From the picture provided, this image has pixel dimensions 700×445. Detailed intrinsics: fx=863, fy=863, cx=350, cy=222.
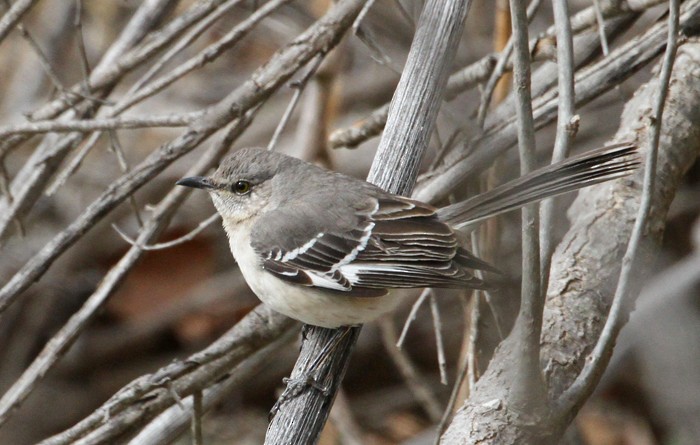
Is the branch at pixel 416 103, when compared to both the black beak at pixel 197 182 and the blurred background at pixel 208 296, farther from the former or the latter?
the blurred background at pixel 208 296

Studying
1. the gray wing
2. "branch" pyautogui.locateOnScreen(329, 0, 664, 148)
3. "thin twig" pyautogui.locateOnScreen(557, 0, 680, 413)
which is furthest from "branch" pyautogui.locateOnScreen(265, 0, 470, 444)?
"thin twig" pyautogui.locateOnScreen(557, 0, 680, 413)

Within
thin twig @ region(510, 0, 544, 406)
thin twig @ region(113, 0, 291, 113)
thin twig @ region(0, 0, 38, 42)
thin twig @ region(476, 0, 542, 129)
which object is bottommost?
thin twig @ region(510, 0, 544, 406)

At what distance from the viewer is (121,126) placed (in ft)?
10.7

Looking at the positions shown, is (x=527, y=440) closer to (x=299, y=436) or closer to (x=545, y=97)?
(x=299, y=436)

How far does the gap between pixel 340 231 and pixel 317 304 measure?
14.5 inches

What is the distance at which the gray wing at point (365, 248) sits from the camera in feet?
10.4

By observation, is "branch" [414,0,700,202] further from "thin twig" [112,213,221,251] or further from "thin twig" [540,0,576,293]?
"thin twig" [112,213,221,251]

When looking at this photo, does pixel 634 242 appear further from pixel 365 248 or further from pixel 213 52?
pixel 213 52

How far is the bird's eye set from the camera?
3671mm

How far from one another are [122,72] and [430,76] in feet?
4.57

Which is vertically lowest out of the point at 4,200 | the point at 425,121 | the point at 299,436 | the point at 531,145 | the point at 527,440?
the point at 527,440

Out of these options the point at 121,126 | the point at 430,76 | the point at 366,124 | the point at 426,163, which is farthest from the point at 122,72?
the point at 426,163

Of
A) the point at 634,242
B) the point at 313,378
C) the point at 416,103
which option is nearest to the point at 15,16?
the point at 416,103

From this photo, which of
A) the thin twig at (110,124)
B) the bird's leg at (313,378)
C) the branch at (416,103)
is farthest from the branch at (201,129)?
the bird's leg at (313,378)
